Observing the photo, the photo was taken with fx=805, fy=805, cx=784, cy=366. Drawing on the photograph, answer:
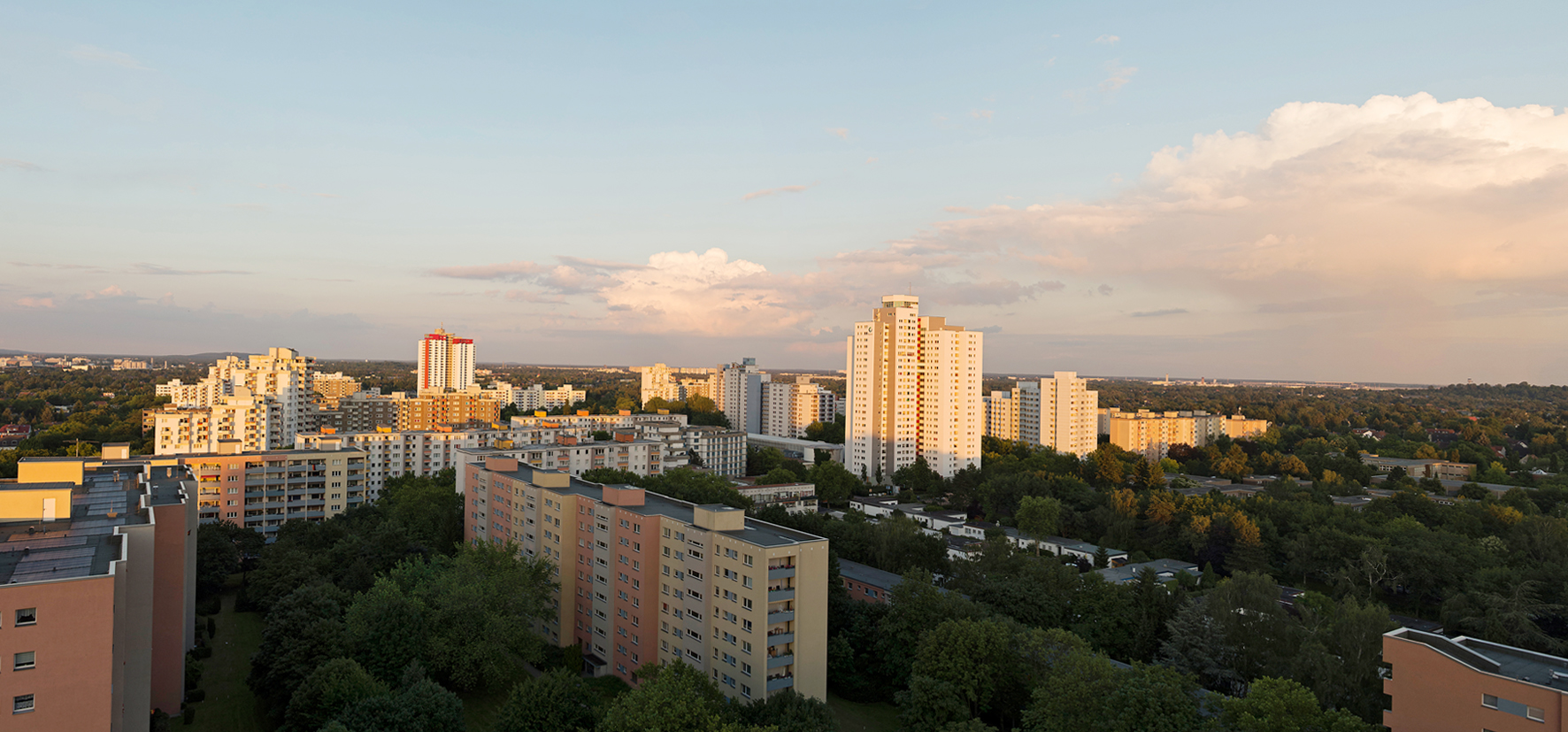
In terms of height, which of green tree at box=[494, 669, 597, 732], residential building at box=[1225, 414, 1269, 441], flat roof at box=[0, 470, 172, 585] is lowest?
green tree at box=[494, 669, 597, 732]

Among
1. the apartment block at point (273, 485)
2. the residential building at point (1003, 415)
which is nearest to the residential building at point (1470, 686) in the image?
the apartment block at point (273, 485)

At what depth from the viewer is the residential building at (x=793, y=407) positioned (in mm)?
98250

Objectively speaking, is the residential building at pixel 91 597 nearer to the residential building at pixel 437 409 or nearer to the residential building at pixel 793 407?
the residential building at pixel 437 409

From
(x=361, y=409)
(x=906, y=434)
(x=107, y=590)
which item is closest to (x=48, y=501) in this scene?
(x=107, y=590)

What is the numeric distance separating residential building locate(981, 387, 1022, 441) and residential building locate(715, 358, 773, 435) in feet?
94.5

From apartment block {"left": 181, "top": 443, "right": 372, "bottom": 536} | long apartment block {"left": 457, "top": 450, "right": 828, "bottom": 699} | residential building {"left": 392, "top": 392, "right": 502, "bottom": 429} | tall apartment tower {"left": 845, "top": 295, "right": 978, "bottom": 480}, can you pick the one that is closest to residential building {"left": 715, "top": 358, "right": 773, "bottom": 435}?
residential building {"left": 392, "top": 392, "right": 502, "bottom": 429}

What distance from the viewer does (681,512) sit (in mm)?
25594

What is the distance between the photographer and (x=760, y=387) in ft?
341

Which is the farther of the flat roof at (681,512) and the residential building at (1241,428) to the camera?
the residential building at (1241,428)

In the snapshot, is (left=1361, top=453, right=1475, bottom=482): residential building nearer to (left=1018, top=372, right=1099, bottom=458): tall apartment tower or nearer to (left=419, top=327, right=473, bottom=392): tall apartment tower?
(left=1018, top=372, right=1099, bottom=458): tall apartment tower

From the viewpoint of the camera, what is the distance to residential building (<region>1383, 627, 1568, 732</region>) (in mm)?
13531

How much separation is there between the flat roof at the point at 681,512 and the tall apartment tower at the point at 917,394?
36039 millimetres

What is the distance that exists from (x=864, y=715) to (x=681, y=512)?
810 centimetres

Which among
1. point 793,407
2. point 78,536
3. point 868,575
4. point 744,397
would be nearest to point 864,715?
point 868,575
